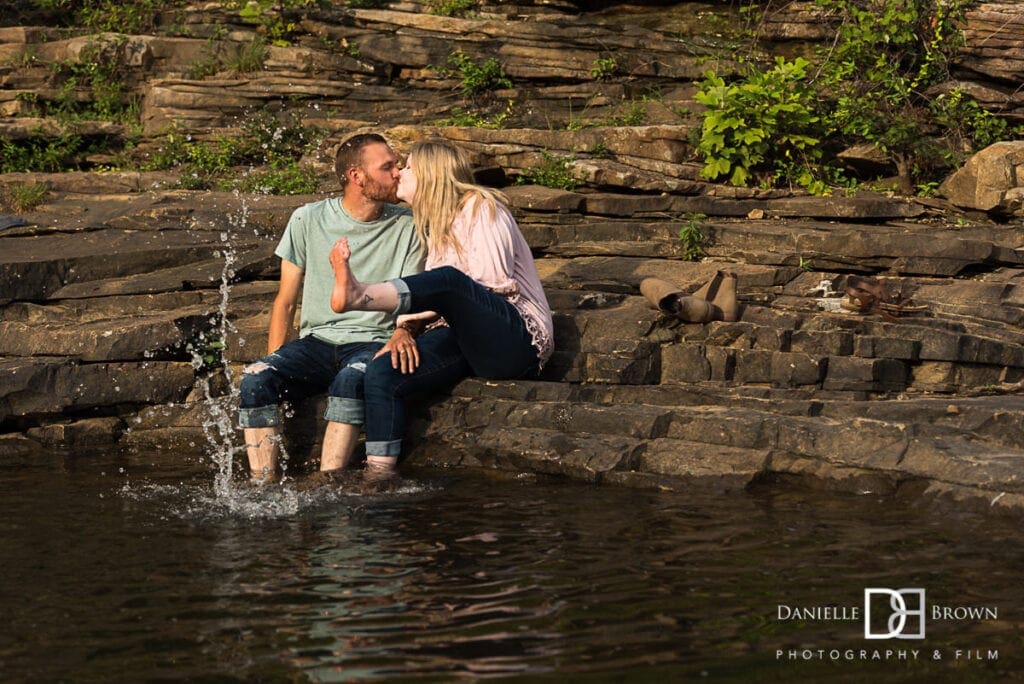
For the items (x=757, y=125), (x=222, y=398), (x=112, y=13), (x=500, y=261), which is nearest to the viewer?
(x=500, y=261)

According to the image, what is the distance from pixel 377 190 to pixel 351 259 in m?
0.44

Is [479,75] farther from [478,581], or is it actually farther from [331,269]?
[478,581]

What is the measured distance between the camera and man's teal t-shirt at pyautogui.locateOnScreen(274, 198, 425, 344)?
7.39 meters

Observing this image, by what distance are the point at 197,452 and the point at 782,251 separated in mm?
4489

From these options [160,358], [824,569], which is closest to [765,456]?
[824,569]

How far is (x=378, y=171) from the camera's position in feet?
23.9

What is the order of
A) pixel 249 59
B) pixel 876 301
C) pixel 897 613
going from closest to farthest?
1. pixel 897 613
2. pixel 876 301
3. pixel 249 59

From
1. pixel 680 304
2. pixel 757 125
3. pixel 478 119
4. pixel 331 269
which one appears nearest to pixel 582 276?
pixel 680 304

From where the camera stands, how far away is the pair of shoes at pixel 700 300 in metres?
7.84

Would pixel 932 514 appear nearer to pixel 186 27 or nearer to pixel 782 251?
pixel 782 251

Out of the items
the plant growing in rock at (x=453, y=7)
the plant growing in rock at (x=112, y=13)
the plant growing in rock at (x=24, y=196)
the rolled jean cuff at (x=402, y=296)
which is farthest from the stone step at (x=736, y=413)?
the plant growing in rock at (x=112, y=13)

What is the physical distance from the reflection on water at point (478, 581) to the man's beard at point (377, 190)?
166 centimetres

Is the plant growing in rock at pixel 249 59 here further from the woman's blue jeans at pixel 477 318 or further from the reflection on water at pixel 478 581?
the reflection on water at pixel 478 581

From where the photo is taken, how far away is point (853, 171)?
11.8m
